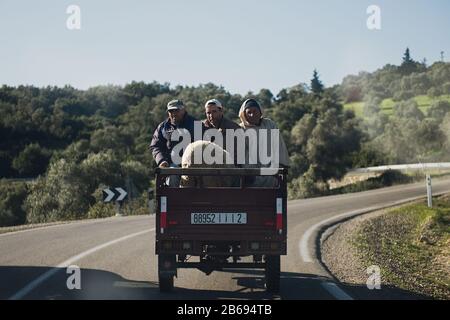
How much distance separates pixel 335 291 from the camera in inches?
303

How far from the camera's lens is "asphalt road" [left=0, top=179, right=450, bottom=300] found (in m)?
7.50

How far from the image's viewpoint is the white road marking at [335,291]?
7.32 meters

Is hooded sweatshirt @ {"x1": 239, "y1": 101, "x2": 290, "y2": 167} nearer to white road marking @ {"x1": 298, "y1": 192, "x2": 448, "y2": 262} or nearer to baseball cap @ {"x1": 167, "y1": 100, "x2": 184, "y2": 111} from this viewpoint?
baseball cap @ {"x1": 167, "y1": 100, "x2": 184, "y2": 111}

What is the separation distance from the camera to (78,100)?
82.2 m

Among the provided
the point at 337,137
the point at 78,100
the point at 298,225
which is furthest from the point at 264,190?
the point at 78,100

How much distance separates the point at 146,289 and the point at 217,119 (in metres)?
2.50

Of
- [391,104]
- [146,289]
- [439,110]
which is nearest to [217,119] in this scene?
[146,289]

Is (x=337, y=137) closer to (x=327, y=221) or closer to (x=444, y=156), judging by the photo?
(x=444, y=156)

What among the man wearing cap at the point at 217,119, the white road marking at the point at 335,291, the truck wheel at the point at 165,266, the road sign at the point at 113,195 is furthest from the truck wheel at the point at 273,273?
the road sign at the point at 113,195

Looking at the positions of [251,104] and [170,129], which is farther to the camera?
[170,129]

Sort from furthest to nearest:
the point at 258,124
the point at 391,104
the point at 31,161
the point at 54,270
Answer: the point at 391,104 < the point at 31,161 < the point at 54,270 < the point at 258,124

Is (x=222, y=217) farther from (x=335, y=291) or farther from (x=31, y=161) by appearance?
(x=31, y=161)

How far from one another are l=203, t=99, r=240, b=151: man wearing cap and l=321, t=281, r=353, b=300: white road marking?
2.37 meters
